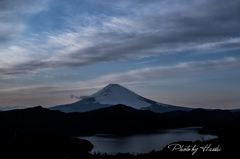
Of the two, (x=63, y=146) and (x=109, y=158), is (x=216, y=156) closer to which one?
(x=109, y=158)

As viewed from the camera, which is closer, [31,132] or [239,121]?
[239,121]

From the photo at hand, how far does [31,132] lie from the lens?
191375 millimetres

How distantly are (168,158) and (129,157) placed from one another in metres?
4.54

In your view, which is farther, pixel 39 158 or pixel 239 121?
pixel 239 121

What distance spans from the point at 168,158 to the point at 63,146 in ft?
228

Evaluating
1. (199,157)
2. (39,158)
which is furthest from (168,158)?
(39,158)

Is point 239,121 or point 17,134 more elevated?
point 17,134

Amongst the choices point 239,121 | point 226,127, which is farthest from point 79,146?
point 239,121

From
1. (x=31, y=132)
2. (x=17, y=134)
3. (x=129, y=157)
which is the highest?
(x=17, y=134)

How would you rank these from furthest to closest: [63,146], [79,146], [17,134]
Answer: [79,146] < [63,146] < [17,134]

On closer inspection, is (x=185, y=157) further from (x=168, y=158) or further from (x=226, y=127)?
(x=226, y=127)

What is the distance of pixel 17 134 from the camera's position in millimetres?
24141

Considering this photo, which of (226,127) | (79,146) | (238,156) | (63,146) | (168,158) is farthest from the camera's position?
(226,127)

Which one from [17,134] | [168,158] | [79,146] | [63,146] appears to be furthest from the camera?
[79,146]
